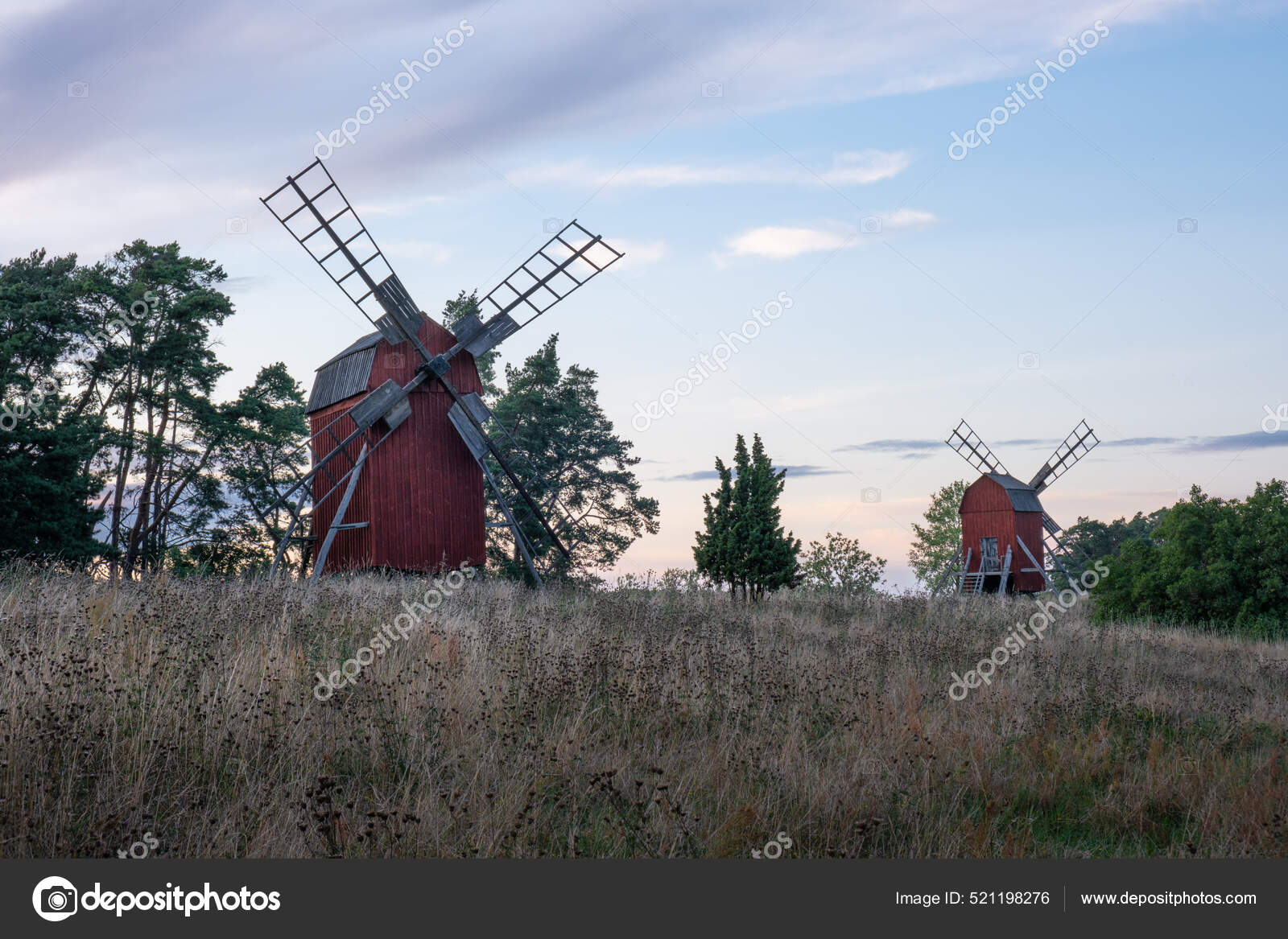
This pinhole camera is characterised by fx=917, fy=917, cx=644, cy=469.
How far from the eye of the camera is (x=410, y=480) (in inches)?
915

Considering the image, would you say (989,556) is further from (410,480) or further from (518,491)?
(410,480)

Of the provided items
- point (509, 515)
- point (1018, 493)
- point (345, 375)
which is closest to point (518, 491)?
point (509, 515)

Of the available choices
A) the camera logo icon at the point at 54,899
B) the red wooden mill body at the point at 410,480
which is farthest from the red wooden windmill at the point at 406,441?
the camera logo icon at the point at 54,899

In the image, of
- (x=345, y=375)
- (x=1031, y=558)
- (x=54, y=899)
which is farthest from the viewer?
(x=1031, y=558)

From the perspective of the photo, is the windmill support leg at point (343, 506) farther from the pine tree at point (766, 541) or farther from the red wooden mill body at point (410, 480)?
the pine tree at point (766, 541)

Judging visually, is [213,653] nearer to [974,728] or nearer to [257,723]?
[257,723]

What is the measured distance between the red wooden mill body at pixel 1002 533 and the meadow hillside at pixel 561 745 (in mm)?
27414

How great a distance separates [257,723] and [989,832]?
526cm

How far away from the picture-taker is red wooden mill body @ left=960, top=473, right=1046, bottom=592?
3875 centimetres

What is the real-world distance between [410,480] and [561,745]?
17.2 metres

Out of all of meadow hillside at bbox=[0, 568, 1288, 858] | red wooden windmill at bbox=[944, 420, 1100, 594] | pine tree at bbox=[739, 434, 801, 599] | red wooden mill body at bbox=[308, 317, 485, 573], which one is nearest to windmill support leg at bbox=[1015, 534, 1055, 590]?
red wooden windmill at bbox=[944, 420, 1100, 594]

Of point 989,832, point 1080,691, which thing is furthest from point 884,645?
point 989,832

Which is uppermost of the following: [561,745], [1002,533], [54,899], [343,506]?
[1002,533]

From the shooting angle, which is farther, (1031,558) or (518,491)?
(1031,558)
